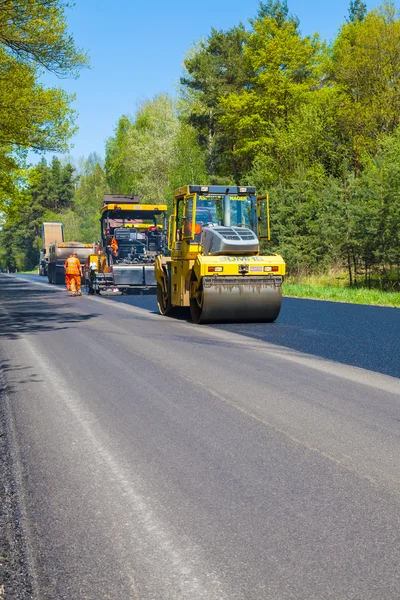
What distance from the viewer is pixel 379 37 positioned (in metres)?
43.6

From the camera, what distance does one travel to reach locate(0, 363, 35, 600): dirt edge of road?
3617 mm

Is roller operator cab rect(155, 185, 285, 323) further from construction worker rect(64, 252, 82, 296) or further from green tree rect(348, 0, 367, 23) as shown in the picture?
green tree rect(348, 0, 367, 23)

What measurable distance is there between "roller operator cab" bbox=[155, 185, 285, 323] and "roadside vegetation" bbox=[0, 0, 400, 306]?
6.63m

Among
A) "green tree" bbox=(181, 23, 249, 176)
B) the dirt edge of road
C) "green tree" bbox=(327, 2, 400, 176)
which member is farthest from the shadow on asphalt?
"green tree" bbox=(181, 23, 249, 176)

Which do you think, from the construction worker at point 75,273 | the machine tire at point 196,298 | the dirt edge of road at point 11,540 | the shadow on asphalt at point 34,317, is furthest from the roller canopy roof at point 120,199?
the dirt edge of road at point 11,540

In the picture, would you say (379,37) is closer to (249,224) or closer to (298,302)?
(298,302)

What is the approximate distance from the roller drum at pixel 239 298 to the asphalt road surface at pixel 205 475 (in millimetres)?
4561

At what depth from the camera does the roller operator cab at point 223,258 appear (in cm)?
1611

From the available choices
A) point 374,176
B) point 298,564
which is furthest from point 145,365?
point 374,176

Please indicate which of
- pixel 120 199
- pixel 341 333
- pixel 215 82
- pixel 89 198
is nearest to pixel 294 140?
pixel 215 82

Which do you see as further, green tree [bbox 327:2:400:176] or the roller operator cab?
green tree [bbox 327:2:400:176]

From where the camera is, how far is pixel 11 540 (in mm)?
4199

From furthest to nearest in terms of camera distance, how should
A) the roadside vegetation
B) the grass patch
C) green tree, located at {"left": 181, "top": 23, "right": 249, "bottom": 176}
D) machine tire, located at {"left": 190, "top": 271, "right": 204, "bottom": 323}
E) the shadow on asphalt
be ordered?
green tree, located at {"left": 181, "top": 23, "right": 249, "bottom": 176}, the roadside vegetation, the grass patch, machine tire, located at {"left": 190, "top": 271, "right": 204, "bottom": 323}, the shadow on asphalt

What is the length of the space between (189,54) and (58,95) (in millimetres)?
32018
